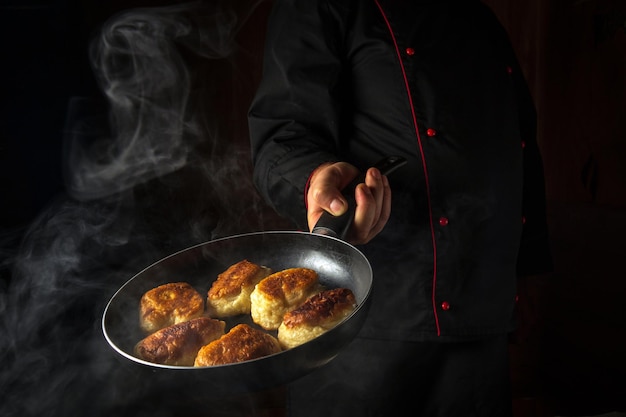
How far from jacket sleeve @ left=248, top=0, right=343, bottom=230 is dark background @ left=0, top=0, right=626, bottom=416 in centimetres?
140

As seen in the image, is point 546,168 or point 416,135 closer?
point 416,135

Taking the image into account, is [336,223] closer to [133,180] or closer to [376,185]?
[376,185]

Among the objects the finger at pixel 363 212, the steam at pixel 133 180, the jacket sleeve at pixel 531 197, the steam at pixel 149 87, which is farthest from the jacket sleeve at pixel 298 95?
the steam at pixel 149 87

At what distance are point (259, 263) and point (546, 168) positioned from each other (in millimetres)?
2238

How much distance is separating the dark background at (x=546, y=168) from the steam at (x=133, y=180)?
0.01 m

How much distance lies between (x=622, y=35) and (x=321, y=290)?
2.40m

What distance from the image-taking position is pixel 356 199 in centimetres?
124

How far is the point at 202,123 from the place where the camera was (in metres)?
3.10

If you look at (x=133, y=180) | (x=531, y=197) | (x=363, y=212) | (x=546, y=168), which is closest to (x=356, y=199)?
(x=363, y=212)

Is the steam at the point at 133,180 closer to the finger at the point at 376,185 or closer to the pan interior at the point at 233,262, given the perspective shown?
the pan interior at the point at 233,262

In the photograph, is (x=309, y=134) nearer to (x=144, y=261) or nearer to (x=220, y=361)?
(x=220, y=361)

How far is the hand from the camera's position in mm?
1230

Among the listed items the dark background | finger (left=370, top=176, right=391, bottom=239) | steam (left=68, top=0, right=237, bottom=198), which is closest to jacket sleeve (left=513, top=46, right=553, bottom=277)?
finger (left=370, top=176, right=391, bottom=239)

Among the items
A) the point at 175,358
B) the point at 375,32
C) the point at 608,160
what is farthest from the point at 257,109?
the point at 608,160
